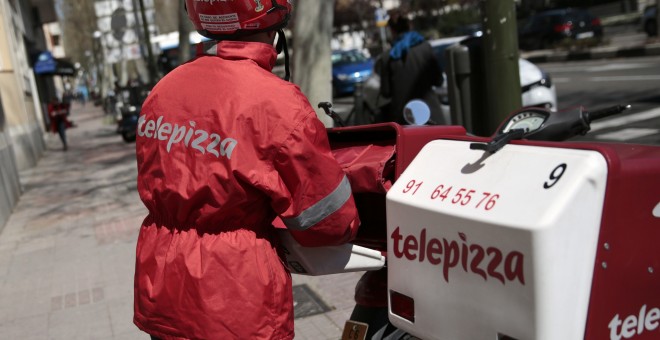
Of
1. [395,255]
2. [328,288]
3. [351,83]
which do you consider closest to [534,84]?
[328,288]

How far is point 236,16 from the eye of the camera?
2096 mm

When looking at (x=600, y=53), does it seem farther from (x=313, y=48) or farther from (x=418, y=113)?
(x=418, y=113)

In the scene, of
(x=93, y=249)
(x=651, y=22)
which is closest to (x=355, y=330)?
(x=93, y=249)

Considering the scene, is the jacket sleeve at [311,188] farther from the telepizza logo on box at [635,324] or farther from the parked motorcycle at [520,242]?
the telepizza logo on box at [635,324]

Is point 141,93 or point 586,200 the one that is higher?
point 586,200

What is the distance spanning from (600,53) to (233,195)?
25069 mm

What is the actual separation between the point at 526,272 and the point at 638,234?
0.31 metres

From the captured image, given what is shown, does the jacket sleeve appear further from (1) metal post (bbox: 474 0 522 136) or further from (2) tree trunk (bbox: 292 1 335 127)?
(2) tree trunk (bbox: 292 1 335 127)

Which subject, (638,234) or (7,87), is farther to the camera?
(7,87)

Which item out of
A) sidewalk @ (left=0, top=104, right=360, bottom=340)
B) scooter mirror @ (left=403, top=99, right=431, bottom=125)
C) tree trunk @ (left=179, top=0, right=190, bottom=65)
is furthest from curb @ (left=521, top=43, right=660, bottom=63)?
scooter mirror @ (left=403, top=99, right=431, bottom=125)

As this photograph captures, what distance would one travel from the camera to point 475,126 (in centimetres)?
552

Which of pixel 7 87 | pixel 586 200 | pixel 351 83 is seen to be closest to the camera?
pixel 586 200

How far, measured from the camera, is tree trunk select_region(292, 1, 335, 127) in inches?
299

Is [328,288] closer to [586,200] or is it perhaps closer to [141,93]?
[586,200]
